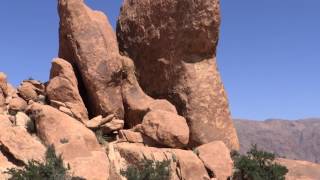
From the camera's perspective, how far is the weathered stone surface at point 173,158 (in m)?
19.1

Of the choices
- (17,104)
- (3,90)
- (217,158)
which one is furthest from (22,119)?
(217,158)

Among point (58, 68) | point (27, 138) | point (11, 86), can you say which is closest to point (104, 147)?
point (27, 138)

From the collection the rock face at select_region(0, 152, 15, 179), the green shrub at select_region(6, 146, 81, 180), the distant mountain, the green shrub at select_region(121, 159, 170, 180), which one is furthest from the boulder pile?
the distant mountain

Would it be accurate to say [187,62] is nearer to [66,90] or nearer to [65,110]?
[66,90]

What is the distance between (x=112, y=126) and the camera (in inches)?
843

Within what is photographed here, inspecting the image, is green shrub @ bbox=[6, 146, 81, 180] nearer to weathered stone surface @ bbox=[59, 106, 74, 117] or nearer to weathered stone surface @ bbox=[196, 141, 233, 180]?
weathered stone surface @ bbox=[59, 106, 74, 117]

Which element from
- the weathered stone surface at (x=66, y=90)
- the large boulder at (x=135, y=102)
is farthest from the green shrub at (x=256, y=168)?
the weathered stone surface at (x=66, y=90)

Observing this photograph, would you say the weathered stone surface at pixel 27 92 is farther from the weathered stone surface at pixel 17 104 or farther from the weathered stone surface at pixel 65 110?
the weathered stone surface at pixel 65 110

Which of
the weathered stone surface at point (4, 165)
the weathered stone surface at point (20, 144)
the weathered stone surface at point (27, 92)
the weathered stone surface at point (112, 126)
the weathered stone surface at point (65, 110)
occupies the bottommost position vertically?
the weathered stone surface at point (4, 165)

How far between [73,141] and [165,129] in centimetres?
443

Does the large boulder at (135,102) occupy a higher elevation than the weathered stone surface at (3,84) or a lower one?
lower

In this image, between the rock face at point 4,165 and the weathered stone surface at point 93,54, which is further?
the weathered stone surface at point 93,54

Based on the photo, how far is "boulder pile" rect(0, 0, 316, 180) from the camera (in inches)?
752

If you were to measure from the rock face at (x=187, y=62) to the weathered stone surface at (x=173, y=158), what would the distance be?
2658 millimetres
